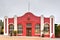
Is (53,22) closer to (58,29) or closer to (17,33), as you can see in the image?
(58,29)

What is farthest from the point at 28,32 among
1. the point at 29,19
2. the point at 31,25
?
the point at 29,19

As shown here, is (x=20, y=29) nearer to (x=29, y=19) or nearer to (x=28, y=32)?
(x=28, y=32)

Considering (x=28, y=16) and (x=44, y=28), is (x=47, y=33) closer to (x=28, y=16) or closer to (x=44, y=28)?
(x=44, y=28)

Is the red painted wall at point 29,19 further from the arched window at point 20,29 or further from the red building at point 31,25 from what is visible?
the arched window at point 20,29

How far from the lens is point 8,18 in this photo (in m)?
48.8

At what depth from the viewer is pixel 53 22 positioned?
47125 millimetres

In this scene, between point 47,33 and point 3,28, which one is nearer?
point 47,33

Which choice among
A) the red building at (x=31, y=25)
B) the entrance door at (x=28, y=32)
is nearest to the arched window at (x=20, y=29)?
the red building at (x=31, y=25)

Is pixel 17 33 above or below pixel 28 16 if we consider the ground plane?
below

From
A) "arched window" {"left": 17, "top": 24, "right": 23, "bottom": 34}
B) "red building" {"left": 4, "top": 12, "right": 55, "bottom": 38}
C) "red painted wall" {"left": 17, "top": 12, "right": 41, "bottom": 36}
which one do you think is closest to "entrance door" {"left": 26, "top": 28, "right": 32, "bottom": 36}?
"red building" {"left": 4, "top": 12, "right": 55, "bottom": 38}

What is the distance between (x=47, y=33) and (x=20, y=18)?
7.15 metres

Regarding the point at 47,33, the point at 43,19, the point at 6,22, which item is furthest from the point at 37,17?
the point at 6,22

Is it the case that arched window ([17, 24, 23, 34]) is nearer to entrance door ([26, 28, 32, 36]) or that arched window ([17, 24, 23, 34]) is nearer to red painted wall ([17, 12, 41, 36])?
red painted wall ([17, 12, 41, 36])

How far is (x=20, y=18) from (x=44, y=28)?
6016 millimetres
